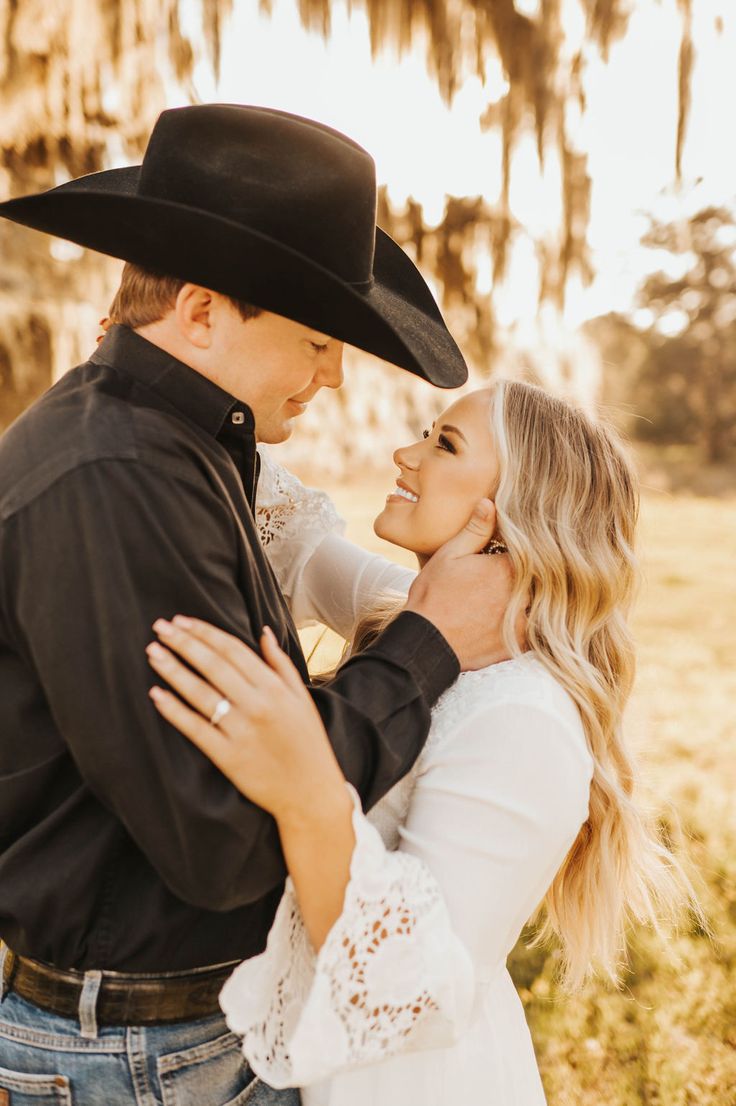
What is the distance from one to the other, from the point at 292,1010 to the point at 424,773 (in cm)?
44

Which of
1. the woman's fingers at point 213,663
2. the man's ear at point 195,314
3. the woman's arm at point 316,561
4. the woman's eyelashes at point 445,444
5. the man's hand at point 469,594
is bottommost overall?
the woman's arm at point 316,561

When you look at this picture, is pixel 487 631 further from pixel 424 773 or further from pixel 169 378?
pixel 169 378

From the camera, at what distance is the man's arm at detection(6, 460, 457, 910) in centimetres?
118

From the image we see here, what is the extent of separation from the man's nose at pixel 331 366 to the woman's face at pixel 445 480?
0.46 metres

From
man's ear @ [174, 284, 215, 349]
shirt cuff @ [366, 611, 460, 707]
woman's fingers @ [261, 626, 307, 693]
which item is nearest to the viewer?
woman's fingers @ [261, 626, 307, 693]

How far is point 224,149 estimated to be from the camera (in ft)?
4.63

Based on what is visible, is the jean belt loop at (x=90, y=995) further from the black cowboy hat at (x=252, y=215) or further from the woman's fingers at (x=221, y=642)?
the black cowboy hat at (x=252, y=215)

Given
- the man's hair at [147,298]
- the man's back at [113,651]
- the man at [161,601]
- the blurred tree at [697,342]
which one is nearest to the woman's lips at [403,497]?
the man at [161,601]

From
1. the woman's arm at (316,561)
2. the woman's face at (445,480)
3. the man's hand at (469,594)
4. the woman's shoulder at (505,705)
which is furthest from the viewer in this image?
the woman's arm at (316,561)

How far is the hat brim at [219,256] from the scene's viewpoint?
134 cm

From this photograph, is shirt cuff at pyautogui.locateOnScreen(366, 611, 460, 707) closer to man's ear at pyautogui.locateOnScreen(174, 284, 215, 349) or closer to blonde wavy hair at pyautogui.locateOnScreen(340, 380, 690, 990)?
blonde wavy hair at pyautogui.locateOnScreen(340, 380, 690, 990)

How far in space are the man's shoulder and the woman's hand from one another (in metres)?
0.23

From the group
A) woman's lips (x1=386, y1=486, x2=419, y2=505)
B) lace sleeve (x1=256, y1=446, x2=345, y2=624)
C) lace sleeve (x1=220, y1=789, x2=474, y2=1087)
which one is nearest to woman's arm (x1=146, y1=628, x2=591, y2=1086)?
lace sleeve (x1=220, y1=789, x2=474, y2=1087)

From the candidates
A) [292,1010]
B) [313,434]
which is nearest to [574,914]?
[292,1010]
